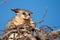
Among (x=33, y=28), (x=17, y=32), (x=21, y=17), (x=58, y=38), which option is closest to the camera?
(x=58, y=38)

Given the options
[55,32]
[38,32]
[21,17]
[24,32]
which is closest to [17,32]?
[24,32]

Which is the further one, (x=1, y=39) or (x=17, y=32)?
(x=17, y=32)

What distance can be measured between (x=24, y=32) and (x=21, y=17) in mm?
3878

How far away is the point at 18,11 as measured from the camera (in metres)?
7.74

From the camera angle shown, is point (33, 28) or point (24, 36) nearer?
point (24, 36)

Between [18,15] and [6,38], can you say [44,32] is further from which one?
[18,15]

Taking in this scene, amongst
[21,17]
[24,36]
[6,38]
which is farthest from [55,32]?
[21,17]

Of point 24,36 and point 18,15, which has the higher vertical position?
point 18,15

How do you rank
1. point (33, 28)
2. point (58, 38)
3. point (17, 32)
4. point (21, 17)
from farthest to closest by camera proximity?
point (21, 17)
point (33, 28)
point (17, 32)
point (58, 38)

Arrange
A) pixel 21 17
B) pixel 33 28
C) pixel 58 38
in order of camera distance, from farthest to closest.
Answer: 1. pixel 21 17
2. pixel 33 28
3. pixel 58 38

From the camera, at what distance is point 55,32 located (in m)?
3.57

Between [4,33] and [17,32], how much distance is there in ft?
0.76

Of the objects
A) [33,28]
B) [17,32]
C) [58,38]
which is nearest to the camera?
[58,38]

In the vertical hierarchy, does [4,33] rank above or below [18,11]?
below
